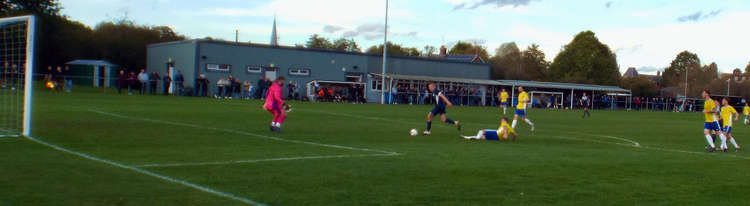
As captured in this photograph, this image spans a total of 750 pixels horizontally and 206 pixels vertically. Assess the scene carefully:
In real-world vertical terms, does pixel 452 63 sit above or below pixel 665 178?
above

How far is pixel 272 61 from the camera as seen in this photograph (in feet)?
153

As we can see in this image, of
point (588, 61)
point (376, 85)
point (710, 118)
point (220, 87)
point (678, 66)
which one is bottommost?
point (710, 118)

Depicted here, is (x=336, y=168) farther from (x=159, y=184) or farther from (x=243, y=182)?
(x=159, y=184)

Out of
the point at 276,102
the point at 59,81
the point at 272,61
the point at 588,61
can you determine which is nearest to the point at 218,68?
the point at 272,61

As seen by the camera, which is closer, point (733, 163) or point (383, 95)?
point (733, 163)

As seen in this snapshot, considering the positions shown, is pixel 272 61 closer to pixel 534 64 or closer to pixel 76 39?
pixel 76 39

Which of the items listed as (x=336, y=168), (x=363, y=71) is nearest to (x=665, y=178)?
(x=336, y=168)

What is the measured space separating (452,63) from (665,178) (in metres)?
48.7

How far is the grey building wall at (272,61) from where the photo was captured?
43.9 m

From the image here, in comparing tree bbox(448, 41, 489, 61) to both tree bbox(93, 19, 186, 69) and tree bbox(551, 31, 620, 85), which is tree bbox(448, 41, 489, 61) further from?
tree bbox(93, 19, 186, 69)

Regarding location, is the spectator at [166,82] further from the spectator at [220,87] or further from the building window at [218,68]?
the building window at [218,68]

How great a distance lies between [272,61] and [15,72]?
27045 mm

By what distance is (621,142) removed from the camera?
17484mm

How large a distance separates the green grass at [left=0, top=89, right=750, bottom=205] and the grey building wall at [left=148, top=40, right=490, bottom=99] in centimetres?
2781
